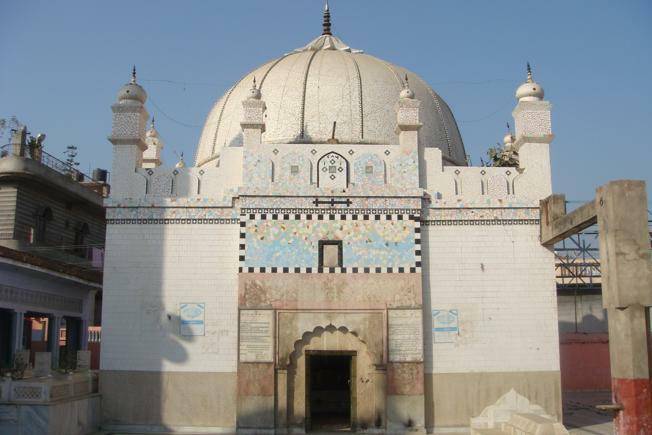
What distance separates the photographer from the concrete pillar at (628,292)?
1106 centimetres

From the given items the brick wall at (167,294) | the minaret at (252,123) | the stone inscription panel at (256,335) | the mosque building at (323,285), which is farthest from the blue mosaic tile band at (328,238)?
the minaret at (252,123)

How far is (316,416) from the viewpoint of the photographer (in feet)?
52.7

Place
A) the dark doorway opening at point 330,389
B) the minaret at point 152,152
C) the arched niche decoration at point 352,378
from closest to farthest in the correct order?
the arched niche decoration at point 352,378 < the dark doorway opening at point 330,389 < the minaret at point 152,152

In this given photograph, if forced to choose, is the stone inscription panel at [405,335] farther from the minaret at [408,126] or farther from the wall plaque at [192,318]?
the wall plaque at [192,318]

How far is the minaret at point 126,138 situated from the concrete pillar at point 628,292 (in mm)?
9911

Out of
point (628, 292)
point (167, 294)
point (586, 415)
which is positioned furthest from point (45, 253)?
point (628, 292)

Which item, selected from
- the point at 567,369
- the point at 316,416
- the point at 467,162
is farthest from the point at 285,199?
the point at 567,369

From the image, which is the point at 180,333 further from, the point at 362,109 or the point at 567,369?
the point at 567,369

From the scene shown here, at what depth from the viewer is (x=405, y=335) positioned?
13.6m

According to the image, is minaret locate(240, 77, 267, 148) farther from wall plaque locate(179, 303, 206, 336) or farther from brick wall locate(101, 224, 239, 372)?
wall plaque locate(179, 303, 206, 336)

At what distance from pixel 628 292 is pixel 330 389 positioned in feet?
27.9

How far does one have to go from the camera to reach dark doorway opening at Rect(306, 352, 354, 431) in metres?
16.1

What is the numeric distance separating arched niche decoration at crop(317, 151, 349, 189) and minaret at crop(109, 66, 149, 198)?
4.20 metres

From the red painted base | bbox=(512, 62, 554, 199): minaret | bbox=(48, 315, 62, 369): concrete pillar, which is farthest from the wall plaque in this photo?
the red painted base
